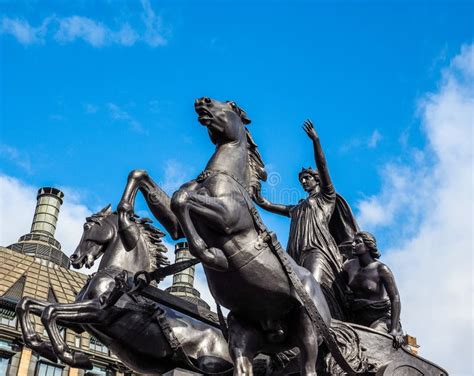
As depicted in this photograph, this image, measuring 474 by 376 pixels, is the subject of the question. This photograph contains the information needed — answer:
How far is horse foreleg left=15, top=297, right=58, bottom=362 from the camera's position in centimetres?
771

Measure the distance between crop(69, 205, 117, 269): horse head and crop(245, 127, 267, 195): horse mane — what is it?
9.98ft

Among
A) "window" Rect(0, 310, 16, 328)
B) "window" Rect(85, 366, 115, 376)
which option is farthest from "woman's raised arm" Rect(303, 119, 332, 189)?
"window" Rect(85, 366, 115, 376)

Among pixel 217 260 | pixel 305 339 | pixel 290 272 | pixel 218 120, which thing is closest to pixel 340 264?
pixel 305 339

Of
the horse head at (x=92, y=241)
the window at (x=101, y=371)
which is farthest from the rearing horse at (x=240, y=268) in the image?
the window at (x=101, y=371)

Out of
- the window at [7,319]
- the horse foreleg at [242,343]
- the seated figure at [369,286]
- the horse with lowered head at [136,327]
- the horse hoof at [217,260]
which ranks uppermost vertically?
the window at [7,319]

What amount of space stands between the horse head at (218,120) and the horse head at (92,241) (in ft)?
10.3

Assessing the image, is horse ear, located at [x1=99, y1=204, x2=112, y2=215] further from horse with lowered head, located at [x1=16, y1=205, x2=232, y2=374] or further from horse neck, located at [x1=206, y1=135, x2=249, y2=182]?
horse neck, located at [x1=206, y1=135, x2=249, y2=182]

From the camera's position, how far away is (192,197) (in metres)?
6.24

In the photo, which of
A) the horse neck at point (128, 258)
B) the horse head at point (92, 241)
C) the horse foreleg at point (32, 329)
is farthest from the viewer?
the horse head at point (92, 241)

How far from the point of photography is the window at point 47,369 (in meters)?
37.8

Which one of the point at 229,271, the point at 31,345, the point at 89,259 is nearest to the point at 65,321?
the point at 31,345

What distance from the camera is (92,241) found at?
32.4 ft

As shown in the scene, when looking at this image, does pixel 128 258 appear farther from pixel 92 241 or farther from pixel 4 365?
pixel 4 365

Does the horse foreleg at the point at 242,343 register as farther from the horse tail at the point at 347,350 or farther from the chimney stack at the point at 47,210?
the chimney stack at the point at 47,210
